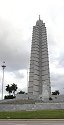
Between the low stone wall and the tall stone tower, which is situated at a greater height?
the tall stone tower

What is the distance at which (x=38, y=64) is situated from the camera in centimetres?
11675

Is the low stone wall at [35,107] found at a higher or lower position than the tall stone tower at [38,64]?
lower

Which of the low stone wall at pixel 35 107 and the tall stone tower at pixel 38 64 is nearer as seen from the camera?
the low stone wall at pixel 35 107

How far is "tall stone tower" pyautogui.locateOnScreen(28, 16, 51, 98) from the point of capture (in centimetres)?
11262

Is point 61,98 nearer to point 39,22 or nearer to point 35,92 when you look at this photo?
point 35,92

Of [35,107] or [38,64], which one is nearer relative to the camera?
[35,107]

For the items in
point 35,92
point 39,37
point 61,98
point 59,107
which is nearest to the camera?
point 59,107

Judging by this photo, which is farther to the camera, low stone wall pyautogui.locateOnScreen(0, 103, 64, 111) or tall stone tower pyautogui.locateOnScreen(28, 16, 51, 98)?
tall stone tower pyautogui.locateOnScreen(28, 16, 51, 98)

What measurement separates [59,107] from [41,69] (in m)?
61.8

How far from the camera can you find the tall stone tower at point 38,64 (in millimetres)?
112625

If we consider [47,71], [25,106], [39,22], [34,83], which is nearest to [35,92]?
[34,83]

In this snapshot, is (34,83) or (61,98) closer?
(61,98)

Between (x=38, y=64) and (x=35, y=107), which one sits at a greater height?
(x=38, y=64)

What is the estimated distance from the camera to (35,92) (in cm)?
11138
